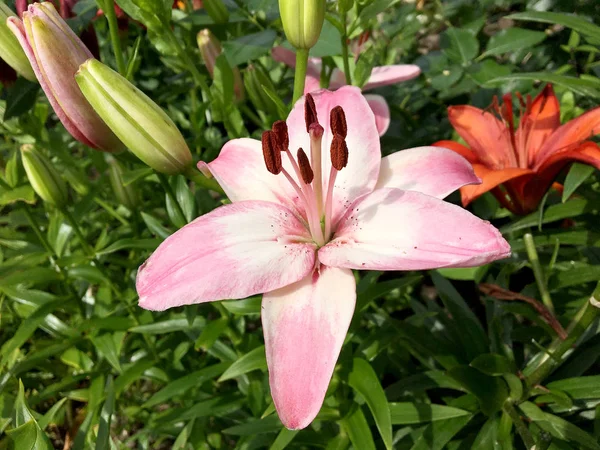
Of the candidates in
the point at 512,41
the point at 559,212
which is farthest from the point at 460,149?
the point at 512,41

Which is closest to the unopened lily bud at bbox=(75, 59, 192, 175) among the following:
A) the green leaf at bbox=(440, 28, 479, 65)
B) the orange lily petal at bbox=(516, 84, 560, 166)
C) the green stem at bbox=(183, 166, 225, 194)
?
the green stem at bbox=(183, 166, 225, 194)

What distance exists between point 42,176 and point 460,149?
0.70 meters

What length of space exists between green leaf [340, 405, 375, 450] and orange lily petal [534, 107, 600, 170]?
1.53 feet

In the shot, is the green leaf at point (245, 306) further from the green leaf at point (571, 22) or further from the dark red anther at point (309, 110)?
the green leaf at point (571, 22)

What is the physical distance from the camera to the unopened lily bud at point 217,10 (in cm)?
92

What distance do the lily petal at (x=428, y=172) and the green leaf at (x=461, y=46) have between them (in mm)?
650

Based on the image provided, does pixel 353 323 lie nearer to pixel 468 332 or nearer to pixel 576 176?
pixel 468 332

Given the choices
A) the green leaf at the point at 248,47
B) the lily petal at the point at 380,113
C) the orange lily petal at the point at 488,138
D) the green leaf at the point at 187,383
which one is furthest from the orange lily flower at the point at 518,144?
the green leaf at the point at 187,383

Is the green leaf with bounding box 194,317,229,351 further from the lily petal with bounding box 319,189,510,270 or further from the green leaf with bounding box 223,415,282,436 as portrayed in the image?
the lily petal with bounding box 319,189,510,270

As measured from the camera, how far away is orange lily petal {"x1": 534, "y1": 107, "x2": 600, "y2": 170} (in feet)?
2.49

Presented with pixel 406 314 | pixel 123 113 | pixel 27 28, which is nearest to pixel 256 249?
pixel 123 113

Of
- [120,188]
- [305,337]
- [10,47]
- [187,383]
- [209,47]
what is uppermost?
[10,47]

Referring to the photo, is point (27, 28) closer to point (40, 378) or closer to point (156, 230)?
point (156, 230)

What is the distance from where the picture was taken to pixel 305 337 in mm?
571
